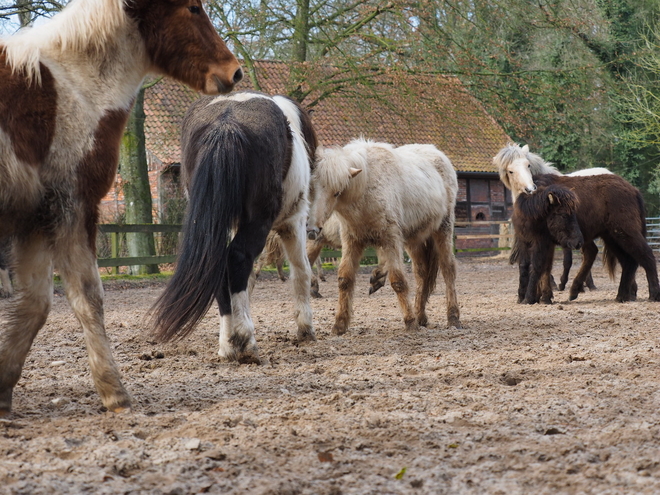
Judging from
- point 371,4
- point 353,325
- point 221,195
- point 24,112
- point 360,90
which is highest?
point 371,4

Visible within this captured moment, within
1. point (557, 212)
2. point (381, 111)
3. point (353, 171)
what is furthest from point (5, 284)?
point (381, 111)

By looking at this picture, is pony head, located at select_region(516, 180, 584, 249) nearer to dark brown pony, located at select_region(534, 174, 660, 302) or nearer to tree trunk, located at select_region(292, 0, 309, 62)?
Result: dark brown pony, located at select_region(534, 174, 660, 302)

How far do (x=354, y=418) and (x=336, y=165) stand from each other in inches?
149

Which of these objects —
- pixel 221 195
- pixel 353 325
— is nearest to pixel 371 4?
pixel 353 325

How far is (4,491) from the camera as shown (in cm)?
242

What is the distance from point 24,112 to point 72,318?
587 centimetres

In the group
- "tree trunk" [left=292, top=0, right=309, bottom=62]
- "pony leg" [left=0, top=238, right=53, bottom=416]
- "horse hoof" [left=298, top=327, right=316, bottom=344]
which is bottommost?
"horse hoof" [left=298, top=327, right=316, bottom=344]

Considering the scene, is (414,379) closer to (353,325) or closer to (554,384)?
(554,384)

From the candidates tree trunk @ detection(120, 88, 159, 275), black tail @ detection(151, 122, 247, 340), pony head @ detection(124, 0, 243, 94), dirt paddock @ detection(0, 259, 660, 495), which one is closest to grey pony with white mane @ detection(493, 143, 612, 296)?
dirt paddock @ detection(0, 259, 660, 495)

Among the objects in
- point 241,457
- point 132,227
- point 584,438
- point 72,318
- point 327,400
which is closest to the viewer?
point 241,457

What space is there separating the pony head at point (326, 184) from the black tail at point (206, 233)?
1690mm

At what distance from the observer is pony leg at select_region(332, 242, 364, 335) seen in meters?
7.20

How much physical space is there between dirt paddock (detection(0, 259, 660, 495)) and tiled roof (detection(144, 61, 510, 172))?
11.3 m

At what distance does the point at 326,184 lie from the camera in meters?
6.93
